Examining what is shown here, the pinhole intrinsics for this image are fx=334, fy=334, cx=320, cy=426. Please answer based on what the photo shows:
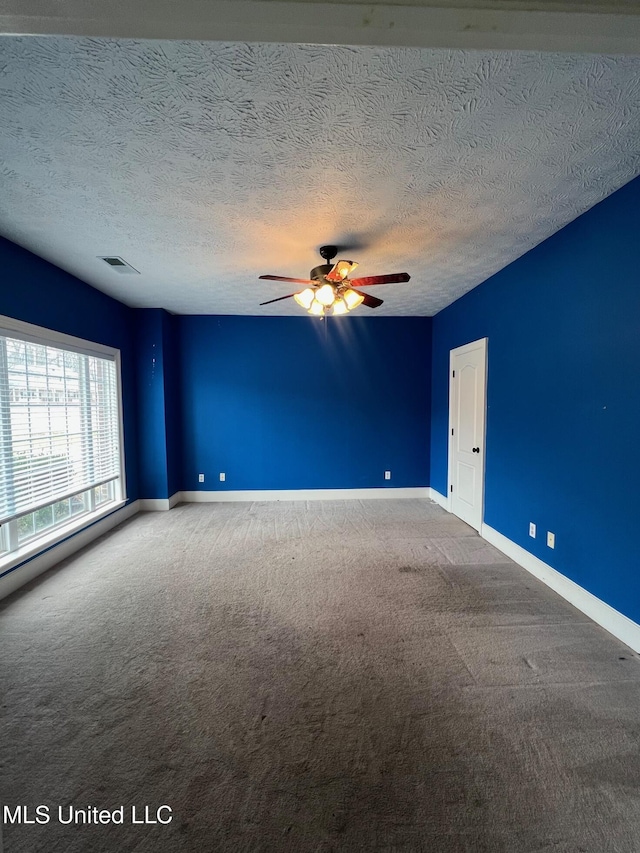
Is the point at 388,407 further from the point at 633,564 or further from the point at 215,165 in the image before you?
the point at 215,165

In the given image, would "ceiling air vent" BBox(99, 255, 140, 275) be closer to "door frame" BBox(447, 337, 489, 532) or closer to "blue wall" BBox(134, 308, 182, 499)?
"blue wall" BBox(134, 308, 182, 499)

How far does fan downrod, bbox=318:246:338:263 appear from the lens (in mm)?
2604

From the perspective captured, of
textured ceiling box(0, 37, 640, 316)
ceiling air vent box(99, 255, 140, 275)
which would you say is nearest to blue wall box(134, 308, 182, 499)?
ceiling air vent box(99, 255, 140, 275)

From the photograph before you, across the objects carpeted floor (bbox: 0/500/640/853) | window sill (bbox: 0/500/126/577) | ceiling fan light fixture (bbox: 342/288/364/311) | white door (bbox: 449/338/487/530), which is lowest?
carpeted floor (bbox: 0/500/640/853)

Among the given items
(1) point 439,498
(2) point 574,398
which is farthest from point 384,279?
(1) point 439,498

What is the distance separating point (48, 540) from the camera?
2877mm

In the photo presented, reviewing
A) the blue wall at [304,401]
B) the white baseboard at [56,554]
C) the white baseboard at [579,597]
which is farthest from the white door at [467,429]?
the white baseboard at [56,554]

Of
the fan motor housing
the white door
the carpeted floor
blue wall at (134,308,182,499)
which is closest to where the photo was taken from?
the carpeted floor

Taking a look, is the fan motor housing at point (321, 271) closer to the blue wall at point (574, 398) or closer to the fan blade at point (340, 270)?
the fan blade at point (340, 270)

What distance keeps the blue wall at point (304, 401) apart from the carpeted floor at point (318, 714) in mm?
2239

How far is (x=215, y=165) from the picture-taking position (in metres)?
1.70

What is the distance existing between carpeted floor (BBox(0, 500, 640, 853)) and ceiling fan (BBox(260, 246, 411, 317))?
7.20 ft

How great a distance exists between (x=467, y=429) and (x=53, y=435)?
4.19m

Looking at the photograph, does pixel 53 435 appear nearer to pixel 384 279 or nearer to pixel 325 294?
pixel 325 294
